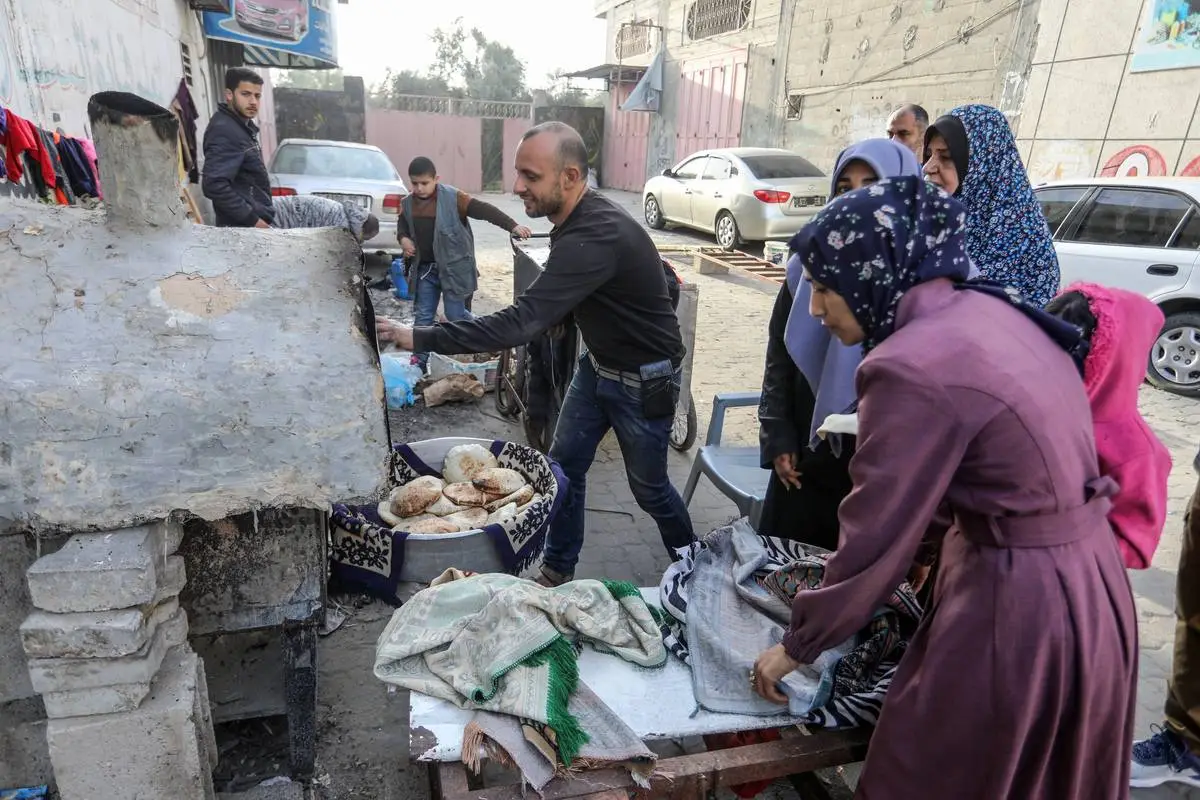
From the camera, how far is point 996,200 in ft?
8.89

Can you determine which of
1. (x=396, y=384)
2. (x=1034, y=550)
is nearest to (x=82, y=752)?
(x=1034, y=550)

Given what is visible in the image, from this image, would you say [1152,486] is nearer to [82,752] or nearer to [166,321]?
[166,321]

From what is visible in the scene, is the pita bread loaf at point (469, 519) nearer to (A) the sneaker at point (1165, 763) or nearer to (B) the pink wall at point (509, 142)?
(A) the sneaker at point (1165, 763)

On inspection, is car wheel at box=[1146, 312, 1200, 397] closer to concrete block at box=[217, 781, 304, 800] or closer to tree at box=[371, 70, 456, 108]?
concrete block at box=[217, 781, 304, 800]

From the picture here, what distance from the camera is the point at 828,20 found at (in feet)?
44.5

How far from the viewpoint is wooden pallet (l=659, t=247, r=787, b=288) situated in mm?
9602

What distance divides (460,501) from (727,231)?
9.53m

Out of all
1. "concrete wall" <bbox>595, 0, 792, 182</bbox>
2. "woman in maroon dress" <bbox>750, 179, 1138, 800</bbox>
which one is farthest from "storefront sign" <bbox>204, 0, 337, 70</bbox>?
"woman in maroon dress" <bbox>750, 179, 1138, 800</bbox>

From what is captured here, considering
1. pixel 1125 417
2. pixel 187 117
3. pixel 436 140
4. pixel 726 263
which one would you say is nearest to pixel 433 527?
pixel 1125 417

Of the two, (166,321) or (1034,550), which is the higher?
(166,321)

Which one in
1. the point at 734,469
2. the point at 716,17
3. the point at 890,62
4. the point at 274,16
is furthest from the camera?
the point at 716,17

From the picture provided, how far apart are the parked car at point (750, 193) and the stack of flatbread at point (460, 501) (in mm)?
8527

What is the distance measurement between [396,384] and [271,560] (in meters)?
3.37

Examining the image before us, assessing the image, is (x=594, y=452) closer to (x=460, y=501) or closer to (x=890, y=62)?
(x=460, y=501)
